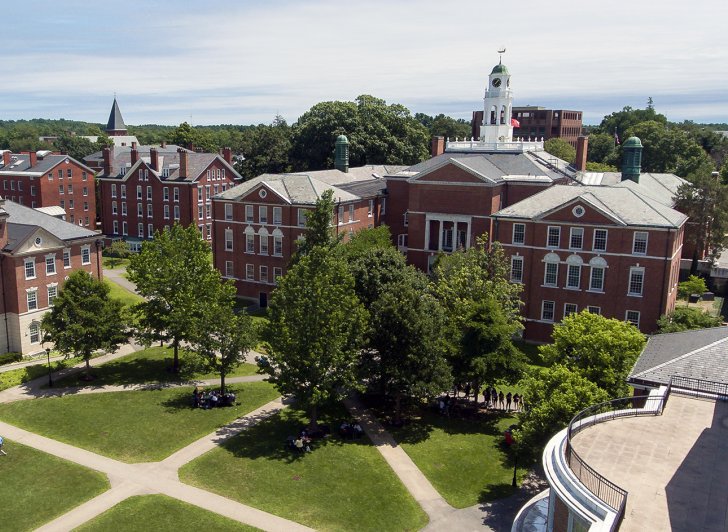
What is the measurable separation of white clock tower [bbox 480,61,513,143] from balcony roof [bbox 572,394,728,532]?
51.3 m

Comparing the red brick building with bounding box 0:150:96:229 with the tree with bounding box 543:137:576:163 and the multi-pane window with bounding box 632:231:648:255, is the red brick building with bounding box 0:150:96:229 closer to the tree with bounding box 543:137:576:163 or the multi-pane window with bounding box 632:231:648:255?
the tree with bounding box 543:137:576:163

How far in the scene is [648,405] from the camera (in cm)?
2275

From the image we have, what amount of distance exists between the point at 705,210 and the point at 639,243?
17.4 m

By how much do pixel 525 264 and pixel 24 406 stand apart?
123 ft

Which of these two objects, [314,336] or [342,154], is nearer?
[314,336]

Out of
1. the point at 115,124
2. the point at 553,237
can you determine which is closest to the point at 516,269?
the point at 553,237

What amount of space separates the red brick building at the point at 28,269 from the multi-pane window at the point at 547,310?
39.0 metres

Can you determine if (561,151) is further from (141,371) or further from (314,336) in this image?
(314,336)

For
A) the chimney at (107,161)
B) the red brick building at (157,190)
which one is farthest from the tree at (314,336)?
the chimney at (107,161)

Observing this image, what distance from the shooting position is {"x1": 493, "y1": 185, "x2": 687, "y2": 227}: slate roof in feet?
159

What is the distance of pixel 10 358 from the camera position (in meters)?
47.5

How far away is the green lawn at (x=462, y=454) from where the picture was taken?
31.2m

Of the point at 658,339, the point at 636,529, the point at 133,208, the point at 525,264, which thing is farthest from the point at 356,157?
the point at 636,529

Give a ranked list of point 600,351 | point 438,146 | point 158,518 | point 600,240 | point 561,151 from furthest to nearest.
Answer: point 561,151, point 438,146, point 600,240, point 600,351, point 158,518
